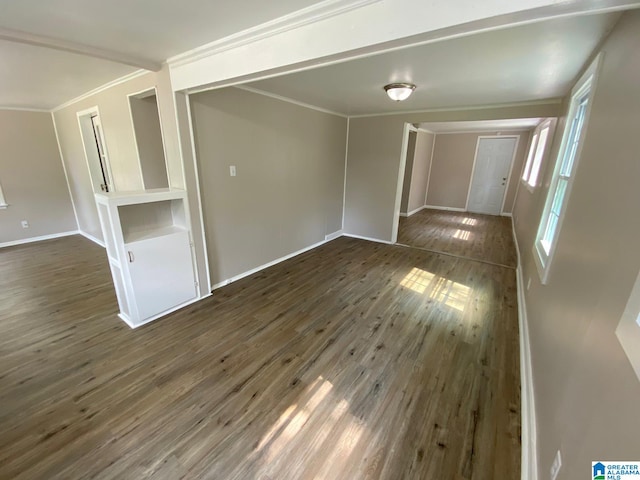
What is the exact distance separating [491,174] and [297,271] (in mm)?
6830

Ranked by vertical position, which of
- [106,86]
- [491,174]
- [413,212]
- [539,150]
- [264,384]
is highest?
[106,86]

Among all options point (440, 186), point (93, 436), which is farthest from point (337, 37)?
point (440, 186)

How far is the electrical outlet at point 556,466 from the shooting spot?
1.05 metres

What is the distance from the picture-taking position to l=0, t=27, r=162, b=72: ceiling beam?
5.60 ft

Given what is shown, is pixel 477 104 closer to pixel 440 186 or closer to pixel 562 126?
pixel 562 126

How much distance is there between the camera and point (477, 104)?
3516mm

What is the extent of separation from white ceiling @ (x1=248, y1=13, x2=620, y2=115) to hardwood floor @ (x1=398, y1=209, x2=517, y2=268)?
237 cm

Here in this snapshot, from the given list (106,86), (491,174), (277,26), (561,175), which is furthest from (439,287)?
(491,174)

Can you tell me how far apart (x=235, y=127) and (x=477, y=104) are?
316 centimetres

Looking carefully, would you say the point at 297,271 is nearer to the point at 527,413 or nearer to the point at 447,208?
the point at 527,413

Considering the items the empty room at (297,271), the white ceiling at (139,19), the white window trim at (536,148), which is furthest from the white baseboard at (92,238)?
the white window trim at (536,148)

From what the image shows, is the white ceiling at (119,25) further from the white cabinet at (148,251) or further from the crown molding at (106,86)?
the white cabinet at (148,251)

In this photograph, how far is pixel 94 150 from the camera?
165 inches

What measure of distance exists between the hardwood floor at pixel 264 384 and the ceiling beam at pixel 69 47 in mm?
2273
